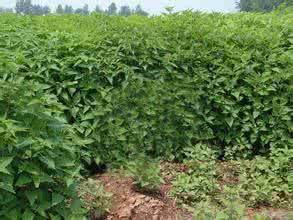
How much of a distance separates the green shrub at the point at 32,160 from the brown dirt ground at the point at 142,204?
650 mm

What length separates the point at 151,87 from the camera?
19.2 feet

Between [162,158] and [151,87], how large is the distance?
0.72 metres

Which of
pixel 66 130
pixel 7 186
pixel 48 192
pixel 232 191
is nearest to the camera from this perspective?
pixel 7 186

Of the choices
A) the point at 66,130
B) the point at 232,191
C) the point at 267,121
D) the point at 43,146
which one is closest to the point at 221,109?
the point at 267,121

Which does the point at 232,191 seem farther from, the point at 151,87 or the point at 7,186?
the point at 7,186

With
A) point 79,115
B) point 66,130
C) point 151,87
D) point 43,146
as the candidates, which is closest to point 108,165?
point 79,115

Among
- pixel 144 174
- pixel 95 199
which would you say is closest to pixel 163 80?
pixel 144 174

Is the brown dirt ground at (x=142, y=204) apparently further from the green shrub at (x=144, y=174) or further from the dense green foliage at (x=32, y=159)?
the dense green foliage at (x=32, y=159)

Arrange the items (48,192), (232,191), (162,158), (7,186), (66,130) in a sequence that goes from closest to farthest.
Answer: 1. (7,186)
2. (48,192)
3. (66,130)
4. (232,191)
5. (162,158)

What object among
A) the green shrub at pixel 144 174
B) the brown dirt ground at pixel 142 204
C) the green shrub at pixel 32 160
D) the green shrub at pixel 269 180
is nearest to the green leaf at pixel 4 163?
the green shrub at pixel 32 160

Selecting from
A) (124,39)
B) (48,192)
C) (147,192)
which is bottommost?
(147,192)

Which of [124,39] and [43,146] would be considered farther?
[124,39]

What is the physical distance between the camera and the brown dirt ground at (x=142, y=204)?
471 centimetres

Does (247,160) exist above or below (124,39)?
below
